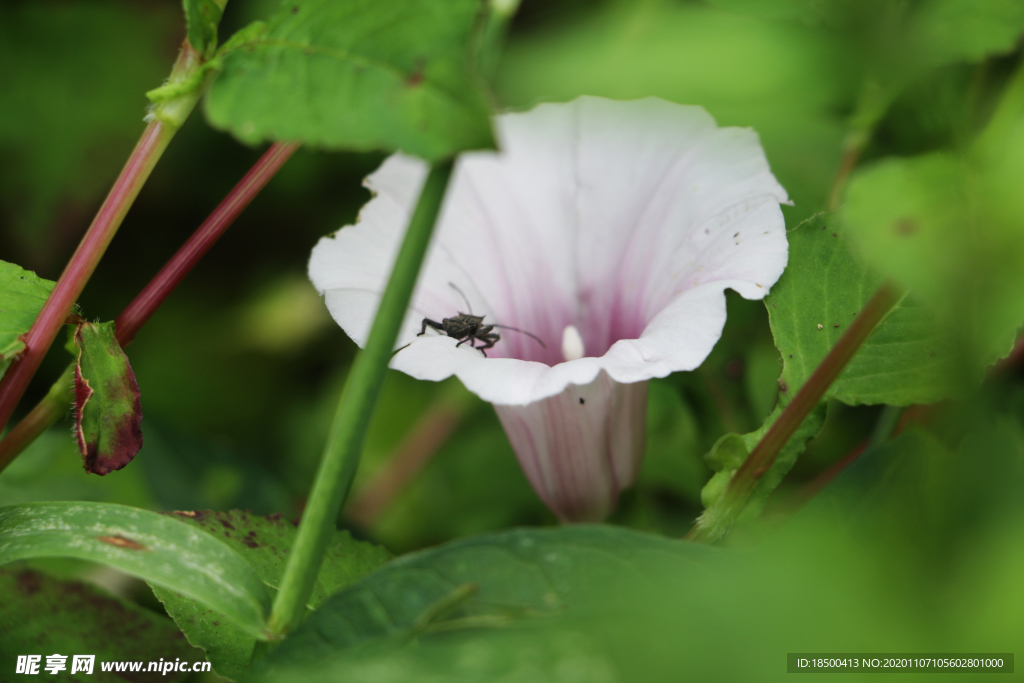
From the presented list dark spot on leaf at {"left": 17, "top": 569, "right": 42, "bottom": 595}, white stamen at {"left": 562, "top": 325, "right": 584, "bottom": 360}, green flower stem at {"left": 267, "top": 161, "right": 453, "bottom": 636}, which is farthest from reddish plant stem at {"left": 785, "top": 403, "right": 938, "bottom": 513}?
dark spot on leaf at {"left": 17, "top": 569, "right": 42, "bottom": 595}

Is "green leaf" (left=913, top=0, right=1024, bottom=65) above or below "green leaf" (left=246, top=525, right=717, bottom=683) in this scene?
above

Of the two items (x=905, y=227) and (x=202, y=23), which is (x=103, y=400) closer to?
(x=202, y=23)

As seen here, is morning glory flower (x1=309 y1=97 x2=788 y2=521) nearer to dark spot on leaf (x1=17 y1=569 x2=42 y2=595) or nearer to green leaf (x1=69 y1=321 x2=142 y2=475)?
green leaf (x1=69 y1=321 x2=142 y2=475)

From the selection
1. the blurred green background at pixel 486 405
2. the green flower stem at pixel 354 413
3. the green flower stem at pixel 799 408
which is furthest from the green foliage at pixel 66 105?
the green flower stem at pixel 799 408

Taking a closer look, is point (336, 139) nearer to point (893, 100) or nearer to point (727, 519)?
point (727, 519)

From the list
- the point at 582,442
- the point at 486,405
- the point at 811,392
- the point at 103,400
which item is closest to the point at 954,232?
the point at 811,392

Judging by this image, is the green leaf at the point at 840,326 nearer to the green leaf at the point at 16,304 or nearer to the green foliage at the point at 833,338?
the green foliage at the point at 833,338
